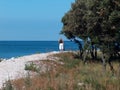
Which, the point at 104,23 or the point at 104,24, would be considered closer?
the point at 104,23

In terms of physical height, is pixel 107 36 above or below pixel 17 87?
above

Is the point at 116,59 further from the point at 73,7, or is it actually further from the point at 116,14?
the point at 116,14

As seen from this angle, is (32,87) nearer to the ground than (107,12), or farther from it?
nearer to the ground

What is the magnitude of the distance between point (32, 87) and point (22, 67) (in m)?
15.0

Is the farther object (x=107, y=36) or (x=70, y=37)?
(x=70, y=37)

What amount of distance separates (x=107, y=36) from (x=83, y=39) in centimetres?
2094

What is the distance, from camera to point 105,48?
29469 millimetres

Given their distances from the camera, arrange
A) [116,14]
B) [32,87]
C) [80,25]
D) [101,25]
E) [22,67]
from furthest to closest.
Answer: [80,25]
[22,67]
[101,25]
[116,14]
[32,87]

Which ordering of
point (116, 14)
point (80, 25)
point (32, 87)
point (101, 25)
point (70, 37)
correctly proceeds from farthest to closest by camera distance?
point (70, 37)
point (80, 25)
point (101, 25)
point (116, 14)
point (32, 87)

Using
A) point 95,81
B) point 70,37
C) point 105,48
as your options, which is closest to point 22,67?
point 105,48

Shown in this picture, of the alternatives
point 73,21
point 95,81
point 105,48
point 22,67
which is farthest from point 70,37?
point 95,81

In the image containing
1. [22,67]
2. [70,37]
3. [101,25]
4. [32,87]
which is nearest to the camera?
[32,87]

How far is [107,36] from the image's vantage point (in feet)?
94.9

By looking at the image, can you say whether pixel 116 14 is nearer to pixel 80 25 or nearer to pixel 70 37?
pixel 80 25
